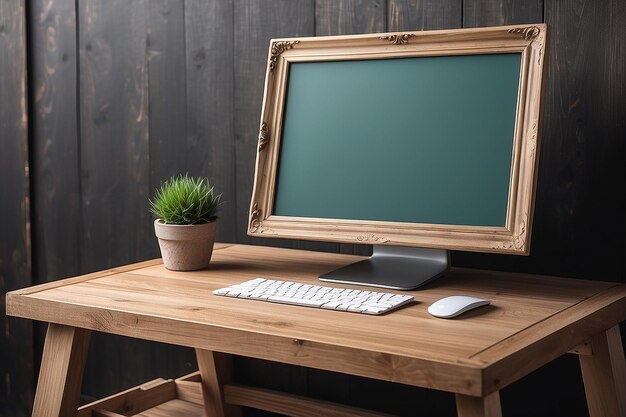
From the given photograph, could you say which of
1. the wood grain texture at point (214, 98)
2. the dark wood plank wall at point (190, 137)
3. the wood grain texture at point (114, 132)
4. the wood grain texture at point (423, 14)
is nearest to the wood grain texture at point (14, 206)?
the dark wood plank wall at point (190, 137)

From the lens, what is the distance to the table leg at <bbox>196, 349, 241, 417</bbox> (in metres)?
2.01

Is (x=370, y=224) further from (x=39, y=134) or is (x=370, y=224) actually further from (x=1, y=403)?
(x=1, y=403)

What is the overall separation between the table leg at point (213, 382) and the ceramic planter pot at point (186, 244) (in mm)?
392

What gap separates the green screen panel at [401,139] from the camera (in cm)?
148

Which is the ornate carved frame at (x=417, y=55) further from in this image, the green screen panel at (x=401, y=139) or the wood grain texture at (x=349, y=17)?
the wood grain texture at (x=349, y=17)

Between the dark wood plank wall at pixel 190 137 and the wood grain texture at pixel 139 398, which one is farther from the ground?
the dark wood plank wall at pixel 190 137

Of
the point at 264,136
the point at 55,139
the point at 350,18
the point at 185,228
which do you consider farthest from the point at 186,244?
the point at 55,139

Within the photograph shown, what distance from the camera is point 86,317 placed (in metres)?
1.43

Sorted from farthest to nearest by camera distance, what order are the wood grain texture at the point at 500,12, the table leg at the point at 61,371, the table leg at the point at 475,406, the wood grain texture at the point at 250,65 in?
the wood grain texture at the point at 250,65 → the wood grain texture at the point at 500,12 → the table leg at the point at 61,371 → the table leg at the point at 475,406

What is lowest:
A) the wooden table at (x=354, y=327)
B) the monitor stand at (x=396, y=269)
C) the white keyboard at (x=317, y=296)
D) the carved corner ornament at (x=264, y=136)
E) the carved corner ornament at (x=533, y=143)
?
the wooden table at (x=354, y=327)

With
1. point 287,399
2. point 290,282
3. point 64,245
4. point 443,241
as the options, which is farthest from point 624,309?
point 64,245

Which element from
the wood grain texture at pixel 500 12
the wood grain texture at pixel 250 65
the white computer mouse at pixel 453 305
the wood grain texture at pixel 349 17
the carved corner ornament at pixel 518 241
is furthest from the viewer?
the wood grain texture at pixel 250 65

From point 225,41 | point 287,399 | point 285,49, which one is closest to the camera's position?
point 285,49

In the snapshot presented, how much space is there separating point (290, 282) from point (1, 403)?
1463mm
